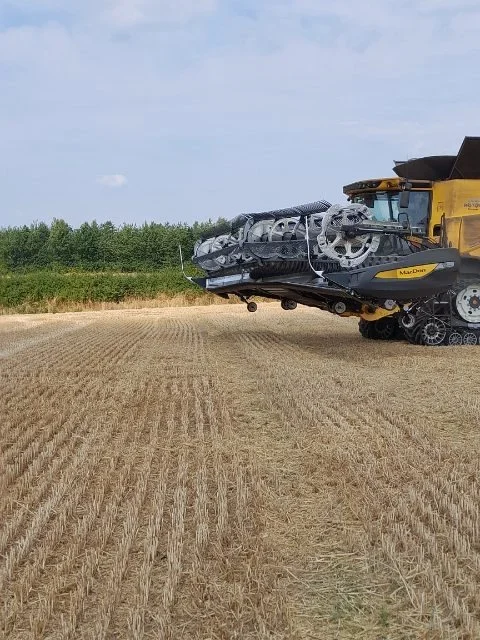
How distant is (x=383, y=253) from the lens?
1195 centimetres

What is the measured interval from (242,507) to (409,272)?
785cm

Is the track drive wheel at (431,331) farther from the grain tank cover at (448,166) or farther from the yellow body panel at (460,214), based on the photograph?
the grain tank cover at (448,166)

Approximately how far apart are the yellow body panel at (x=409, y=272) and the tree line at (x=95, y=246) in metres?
32.9

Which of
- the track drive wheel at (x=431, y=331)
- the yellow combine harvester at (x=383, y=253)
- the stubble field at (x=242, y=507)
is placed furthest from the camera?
the track drive wheel at (x=431, y=331)

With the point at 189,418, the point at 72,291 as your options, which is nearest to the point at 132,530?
the point at 189,418

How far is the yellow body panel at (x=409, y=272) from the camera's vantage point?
11641 mm

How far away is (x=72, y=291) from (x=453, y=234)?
2714 centimetres

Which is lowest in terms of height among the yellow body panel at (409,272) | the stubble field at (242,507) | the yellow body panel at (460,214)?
the stubble field at (242,507)

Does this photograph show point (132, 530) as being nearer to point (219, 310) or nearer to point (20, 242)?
point (219, 310)

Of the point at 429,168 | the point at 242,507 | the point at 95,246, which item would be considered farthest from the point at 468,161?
the point at 95,246

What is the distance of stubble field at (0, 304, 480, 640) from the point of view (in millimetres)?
3219

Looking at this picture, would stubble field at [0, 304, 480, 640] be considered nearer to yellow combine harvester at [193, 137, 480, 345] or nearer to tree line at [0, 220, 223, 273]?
yellow combine harvester at [193, 137, 480, 345]

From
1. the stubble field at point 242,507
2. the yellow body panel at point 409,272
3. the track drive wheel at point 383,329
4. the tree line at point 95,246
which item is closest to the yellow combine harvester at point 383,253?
the yellow body panel at point 409,272

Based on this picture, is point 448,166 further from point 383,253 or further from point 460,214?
point 383,253
